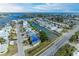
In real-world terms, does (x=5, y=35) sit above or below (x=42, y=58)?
above

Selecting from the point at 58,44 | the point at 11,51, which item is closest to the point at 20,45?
the point at 11,51

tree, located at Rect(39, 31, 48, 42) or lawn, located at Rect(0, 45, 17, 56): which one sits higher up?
tree, located at Rect(39, 31, 48, 42)

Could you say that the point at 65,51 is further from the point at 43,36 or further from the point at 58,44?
the point at 43,36

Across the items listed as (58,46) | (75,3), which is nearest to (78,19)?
(75,3)

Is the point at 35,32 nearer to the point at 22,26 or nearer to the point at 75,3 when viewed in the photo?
the point at 22,26

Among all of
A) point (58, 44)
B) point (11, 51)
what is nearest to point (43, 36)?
point (58, 44)

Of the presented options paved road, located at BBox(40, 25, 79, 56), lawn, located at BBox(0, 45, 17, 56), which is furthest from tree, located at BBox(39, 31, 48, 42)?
lawn, located at BBox(0, 45, 17, 56)

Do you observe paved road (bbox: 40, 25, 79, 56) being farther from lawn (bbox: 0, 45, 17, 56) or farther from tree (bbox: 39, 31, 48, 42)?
lawn (bbox: 0, 45, 17, 56)

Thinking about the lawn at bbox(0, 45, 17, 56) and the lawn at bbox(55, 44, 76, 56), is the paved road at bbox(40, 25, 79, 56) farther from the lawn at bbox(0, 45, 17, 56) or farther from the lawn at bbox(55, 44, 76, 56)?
the lawn at bbox(0, 45, 17, 56)

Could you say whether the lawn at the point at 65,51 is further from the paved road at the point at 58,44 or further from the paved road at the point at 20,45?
the paved road at the point at 20,45

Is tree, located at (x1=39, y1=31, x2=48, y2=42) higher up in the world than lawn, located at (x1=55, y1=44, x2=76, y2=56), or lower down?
higher up

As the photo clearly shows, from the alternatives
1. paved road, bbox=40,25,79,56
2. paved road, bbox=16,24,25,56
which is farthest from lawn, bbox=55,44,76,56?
paved road, bbox=16,24,25,56
